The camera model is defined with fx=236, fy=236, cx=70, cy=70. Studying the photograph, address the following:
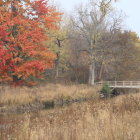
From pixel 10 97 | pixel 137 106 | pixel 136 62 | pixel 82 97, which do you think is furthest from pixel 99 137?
pixel 136 62

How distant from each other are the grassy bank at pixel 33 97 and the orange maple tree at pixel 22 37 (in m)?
1.90

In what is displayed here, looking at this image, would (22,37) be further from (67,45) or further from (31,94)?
(67,45)

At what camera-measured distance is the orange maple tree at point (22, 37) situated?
20.4m

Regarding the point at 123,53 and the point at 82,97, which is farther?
the point at 123,53

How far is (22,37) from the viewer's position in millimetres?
20609

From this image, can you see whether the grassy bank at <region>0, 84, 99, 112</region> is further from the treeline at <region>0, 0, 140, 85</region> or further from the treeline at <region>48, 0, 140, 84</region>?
the treeline at <region>48, 0, 140, 84</region>

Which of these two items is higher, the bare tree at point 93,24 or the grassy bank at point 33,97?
the bare tree at point 93,24

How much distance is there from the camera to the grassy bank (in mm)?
17344

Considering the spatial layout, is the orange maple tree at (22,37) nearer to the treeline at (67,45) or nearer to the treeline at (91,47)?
the treeline at (67,45)

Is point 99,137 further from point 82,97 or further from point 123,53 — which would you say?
point 123,53

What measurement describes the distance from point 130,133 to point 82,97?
18.5m

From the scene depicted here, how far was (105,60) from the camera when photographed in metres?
33.9

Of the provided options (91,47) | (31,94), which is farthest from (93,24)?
(31,94)

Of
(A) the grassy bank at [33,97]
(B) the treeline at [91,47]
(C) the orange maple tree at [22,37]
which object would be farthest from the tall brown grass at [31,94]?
(B) the treeline at [91,47]
